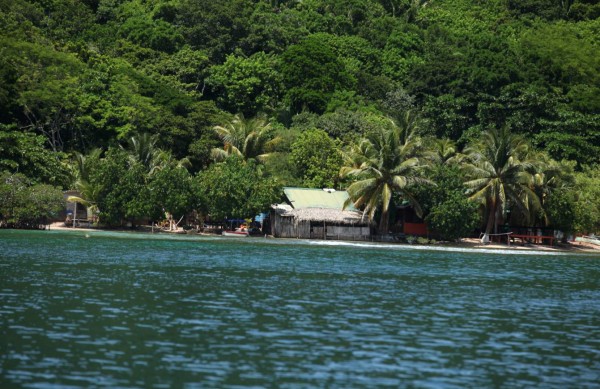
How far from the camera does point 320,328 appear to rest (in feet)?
72.5

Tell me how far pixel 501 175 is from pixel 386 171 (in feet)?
23.9

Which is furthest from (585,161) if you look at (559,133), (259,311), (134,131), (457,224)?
(259,311)

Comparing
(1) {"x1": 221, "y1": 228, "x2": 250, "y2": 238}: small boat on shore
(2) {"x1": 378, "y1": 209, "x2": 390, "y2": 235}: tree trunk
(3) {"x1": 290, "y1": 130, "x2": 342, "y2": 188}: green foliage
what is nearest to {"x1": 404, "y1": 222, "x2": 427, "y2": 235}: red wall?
(2) {"x1": 378, "y1": 209, "x2": 390, "y2": 235}: tree trunk

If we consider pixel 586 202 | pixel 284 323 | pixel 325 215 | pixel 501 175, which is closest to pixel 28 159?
pixel 325 215

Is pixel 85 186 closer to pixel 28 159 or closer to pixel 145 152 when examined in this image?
pixel 28 159

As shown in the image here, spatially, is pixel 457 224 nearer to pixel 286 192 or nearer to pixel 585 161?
pixel 286 192

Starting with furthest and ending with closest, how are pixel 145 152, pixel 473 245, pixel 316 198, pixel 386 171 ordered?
pixel 145 152, pixel 316 198, pixel 473 245, pixel 386 171

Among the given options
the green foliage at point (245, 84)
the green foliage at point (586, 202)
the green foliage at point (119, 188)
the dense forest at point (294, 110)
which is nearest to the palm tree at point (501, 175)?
the dense forest at point (294, 110)

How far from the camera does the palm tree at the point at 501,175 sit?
58.4 metres

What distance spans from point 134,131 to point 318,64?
2138cm

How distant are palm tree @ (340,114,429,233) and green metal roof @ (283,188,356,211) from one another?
2.07m

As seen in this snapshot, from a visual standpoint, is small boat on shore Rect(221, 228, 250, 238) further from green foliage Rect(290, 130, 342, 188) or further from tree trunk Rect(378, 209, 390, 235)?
tree trunk Rect(378, 209, 390, 235)

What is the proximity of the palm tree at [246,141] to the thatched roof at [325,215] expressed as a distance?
712 cm

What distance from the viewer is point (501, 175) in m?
58.6
